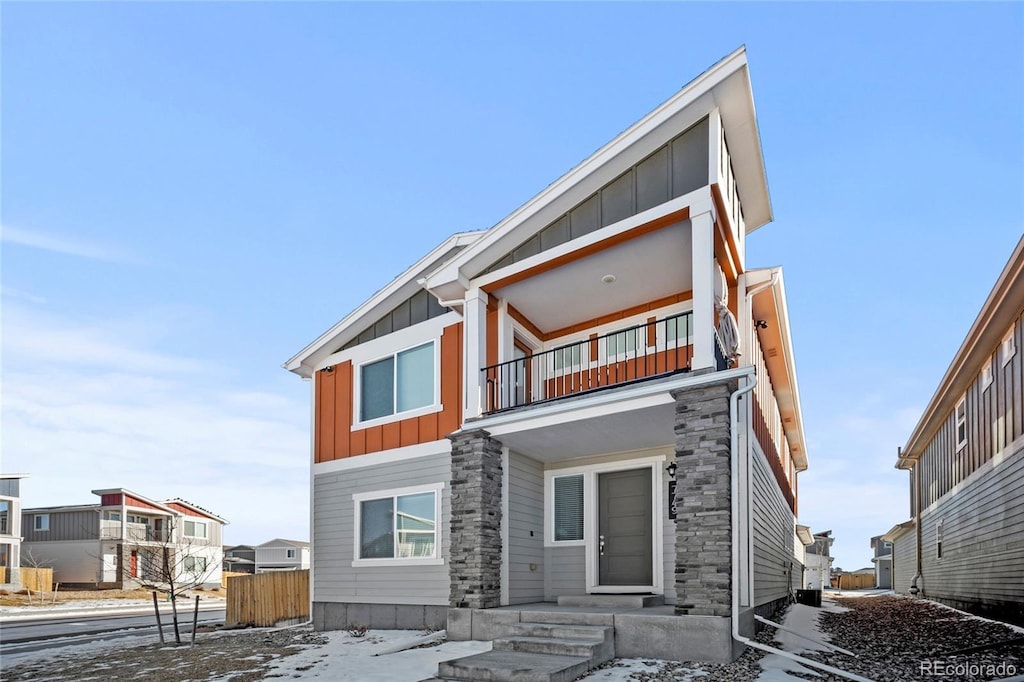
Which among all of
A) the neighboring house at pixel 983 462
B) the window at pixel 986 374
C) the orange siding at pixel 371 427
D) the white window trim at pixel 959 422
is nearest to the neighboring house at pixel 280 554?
the orange siding at pixel 371 427

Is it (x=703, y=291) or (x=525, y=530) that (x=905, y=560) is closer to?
(x=525, y=530)

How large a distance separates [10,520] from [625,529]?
35420 mm

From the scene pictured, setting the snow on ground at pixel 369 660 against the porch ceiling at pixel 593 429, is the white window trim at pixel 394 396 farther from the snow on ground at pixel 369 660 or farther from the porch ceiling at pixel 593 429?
the snow on ground at pixel 369 660

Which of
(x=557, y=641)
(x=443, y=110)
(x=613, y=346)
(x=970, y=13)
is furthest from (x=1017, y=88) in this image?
(x=443, y=110)

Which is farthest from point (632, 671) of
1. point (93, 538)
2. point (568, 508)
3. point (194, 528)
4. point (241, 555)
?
point (241, 555)

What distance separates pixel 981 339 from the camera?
13109 millimetres

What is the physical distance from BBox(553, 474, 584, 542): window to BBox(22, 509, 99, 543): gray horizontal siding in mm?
33637

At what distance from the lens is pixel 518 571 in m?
10.9

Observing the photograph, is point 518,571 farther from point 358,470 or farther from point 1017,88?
point 1017,88

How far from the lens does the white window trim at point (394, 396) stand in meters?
12.1

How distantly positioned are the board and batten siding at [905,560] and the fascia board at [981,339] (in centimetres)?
566

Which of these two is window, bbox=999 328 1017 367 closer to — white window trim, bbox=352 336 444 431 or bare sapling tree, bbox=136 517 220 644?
white window trim, bbox=352 336 444 431

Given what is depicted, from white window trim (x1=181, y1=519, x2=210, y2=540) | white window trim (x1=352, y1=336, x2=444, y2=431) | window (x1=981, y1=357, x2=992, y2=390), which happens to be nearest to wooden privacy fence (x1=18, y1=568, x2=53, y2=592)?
white window trim (x1=181, y1=519, x2=210, y2=540)

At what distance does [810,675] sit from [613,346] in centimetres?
570
